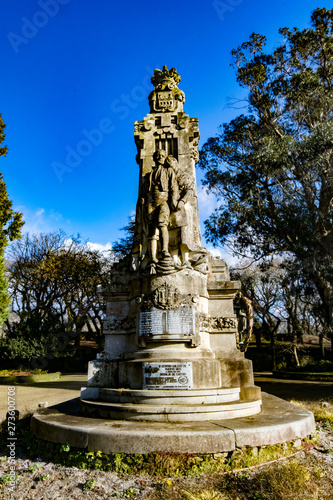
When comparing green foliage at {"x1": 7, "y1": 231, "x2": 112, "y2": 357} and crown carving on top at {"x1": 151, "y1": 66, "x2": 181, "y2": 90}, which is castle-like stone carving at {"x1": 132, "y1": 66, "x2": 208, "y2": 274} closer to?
crown carving on top at {"x1": 151, "y1": 66, "x2": 181, "y2": 90}

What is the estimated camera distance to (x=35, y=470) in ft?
14.2

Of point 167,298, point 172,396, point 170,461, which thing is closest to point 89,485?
point 170,461

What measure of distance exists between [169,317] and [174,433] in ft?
7.25

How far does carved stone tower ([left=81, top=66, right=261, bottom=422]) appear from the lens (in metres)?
5.50

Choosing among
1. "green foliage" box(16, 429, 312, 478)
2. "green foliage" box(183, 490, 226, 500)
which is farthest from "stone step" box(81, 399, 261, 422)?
"green foliage" box(183, 490, 226, 500)

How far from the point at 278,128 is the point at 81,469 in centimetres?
1900

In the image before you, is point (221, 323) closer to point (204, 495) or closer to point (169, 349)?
point (169, 349)

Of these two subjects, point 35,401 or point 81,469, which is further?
point 35,401

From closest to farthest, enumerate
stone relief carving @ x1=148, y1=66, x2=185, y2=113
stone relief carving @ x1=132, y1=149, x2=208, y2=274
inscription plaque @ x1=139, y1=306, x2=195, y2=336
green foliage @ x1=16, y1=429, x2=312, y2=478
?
green foliage @ x1=16, y1=429, x2=312, y2=478 → inscription plaque @ x1=139, y1=306, x2=195, y2=336 → stone relief carving @ x1=132, y1=149, x2=208, y2=274 → stone relief carving @ x1=148, y1=66, x2=185, y2=113

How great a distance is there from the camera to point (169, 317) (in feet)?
20.3

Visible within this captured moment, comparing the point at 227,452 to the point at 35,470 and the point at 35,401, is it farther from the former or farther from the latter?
the point at 35,401

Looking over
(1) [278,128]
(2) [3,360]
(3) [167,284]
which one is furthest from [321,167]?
(2) [3,360]

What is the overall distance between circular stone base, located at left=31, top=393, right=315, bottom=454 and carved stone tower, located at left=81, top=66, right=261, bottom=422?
42 centimetres

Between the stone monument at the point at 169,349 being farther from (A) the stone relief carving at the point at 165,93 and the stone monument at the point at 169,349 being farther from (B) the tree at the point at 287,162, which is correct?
(B) the tree at the point at 287,162
